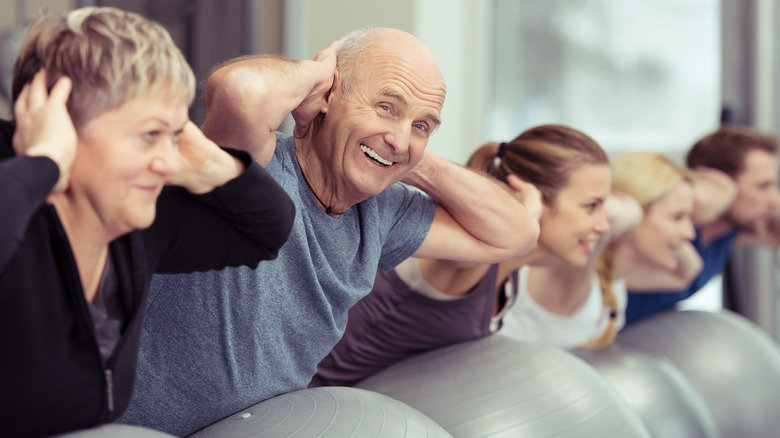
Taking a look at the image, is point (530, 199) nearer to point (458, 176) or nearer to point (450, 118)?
point (458, 176)

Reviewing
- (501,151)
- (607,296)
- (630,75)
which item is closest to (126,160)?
(501,151)

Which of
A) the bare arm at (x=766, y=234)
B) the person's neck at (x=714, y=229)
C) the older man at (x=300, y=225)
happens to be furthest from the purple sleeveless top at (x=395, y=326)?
the bare arm at (x=766, y=234)

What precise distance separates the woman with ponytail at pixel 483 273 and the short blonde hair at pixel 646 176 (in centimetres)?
47

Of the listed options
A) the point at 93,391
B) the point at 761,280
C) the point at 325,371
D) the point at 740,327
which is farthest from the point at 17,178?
the point at 761,280

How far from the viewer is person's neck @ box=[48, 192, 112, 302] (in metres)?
0.75

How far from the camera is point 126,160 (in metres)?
0.74

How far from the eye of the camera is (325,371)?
1599 millimetres

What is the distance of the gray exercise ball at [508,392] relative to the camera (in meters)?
1.37

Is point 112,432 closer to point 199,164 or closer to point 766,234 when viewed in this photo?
point 199,164

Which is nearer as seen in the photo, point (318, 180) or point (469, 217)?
point (318, 180)

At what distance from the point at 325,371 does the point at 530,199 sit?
A: 0.53m

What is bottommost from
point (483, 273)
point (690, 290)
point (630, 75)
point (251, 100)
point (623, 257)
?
point (690, 290)

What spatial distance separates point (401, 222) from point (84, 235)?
64 centimetres

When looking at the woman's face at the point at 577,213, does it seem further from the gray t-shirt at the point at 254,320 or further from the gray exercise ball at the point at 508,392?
the gray t-shirt at the point at 254,320
